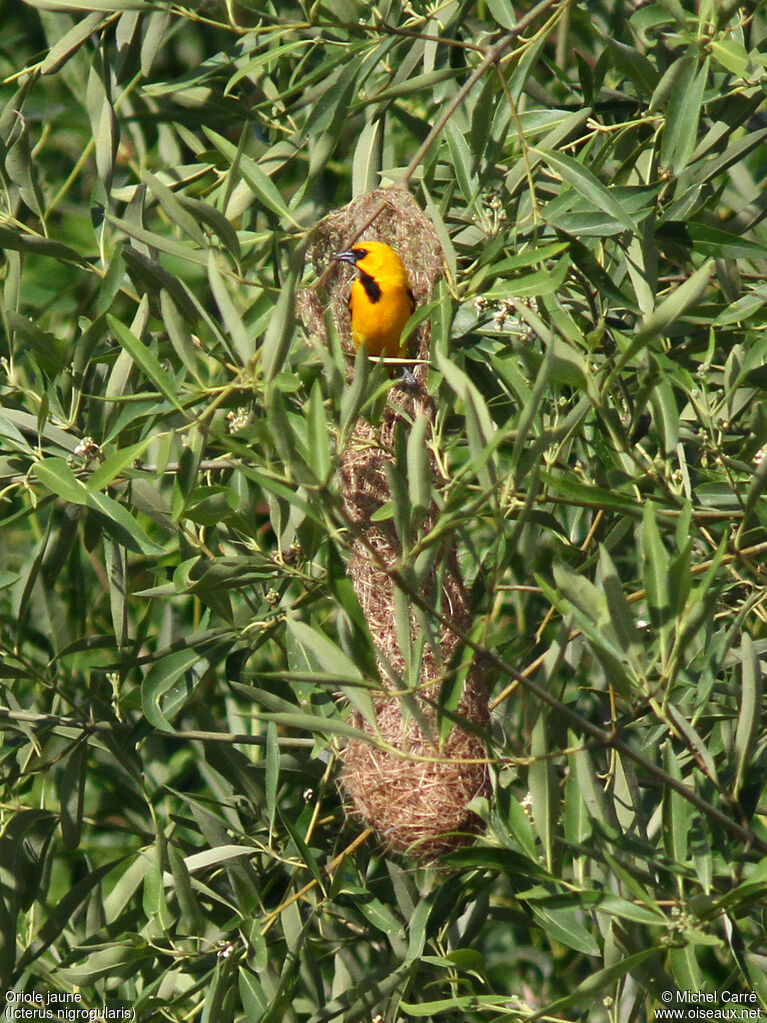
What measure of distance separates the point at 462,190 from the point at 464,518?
979 millimetres

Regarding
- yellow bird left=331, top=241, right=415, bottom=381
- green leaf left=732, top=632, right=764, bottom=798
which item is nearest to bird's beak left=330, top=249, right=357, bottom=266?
yellow bird left=331, top=241, right=415, bottom=381

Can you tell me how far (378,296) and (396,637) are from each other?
1032 mm

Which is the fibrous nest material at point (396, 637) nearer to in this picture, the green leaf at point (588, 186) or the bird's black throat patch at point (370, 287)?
the bird's black throat patch at point (370, 287)

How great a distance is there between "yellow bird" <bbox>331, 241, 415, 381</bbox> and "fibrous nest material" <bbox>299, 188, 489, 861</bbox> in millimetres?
63

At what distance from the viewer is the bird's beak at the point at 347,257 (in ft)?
8.80

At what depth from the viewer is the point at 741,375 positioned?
220 cm

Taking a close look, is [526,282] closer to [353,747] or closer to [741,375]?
[741,375]

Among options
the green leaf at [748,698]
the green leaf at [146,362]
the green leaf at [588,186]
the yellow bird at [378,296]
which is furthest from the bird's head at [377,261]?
the green leaf at [748,698]

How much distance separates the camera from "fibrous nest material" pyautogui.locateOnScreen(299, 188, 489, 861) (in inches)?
95.3

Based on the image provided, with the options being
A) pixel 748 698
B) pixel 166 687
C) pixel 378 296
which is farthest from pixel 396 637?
pixel 378 296

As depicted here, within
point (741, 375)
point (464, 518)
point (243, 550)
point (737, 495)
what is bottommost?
point (243, 550)

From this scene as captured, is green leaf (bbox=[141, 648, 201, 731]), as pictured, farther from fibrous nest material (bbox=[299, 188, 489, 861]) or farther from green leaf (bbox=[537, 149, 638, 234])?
green leaf (bbox=[537, 149, 638, 234])

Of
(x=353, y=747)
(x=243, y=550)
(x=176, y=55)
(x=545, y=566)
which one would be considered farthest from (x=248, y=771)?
(x=176, y=55)

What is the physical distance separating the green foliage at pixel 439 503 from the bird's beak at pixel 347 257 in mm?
145
